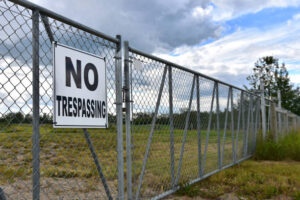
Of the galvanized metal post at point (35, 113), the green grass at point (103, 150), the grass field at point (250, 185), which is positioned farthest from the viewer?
the grass field at point (250, 185)

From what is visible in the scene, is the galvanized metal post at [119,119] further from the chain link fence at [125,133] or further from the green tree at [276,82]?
the green tree at [276,82]

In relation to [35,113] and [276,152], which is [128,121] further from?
[276,152]

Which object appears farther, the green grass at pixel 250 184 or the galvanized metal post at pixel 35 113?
the green grass at pixel 250 184

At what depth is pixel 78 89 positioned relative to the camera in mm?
2574

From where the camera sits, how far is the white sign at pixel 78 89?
2.38 metres

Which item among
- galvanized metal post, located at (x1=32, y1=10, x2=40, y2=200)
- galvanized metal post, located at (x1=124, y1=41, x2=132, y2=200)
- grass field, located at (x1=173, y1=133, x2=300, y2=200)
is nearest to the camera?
galvanized metal post, located at (x1=32, y1=10, x2=40, y2=200)

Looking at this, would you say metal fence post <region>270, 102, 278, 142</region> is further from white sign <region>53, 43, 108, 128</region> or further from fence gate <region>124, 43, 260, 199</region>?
white sign <region>53, 43, 108, 128</region>

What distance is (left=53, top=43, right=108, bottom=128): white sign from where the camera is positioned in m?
2.38

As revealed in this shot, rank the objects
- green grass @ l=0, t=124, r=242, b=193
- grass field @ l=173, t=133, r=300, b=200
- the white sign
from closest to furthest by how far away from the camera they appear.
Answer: the white sign, green grass @ l=0, t=124, r=242, b=193, grass field @ l=173, t=133, r=300, b=200

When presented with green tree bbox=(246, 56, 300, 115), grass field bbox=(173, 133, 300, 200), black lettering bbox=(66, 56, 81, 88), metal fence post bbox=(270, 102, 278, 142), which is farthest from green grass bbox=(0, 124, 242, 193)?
green tree bbox=(246, 56, 300, 115)

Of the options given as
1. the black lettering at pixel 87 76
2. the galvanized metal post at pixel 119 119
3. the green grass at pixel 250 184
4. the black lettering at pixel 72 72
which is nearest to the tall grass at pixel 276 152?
the green grass at pixel 250 184

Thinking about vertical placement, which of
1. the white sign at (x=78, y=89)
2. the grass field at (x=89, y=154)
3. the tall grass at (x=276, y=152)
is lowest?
the tall grass at (x=276, y=152)

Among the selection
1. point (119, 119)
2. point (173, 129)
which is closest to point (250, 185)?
point (173, 129)

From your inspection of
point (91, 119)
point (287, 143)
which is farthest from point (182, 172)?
point (287, 143)
